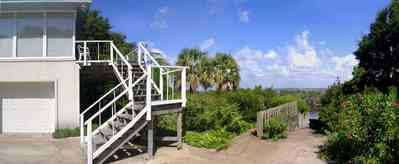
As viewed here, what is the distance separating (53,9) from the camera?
46.8 ft

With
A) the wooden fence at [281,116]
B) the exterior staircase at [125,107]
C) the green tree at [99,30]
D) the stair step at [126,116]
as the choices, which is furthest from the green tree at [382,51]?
the green tree at [99,30]

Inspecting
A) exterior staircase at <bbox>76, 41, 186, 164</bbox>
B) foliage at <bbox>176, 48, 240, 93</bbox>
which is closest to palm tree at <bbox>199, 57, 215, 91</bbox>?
foliage at <bbox>176, 48, 240, 93</bbox>

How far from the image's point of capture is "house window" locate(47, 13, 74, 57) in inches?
565

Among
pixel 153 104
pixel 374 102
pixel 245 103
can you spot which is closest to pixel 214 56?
pixel 245 103

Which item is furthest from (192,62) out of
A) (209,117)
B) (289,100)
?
(209,117)

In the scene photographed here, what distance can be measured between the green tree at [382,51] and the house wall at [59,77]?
10.3m

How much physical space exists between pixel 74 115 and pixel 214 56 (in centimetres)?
1803

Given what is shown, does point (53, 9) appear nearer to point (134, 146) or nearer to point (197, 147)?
point (134, 146)

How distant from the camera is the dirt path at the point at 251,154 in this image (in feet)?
34.5

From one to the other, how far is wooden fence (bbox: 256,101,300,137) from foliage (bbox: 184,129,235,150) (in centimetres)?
118

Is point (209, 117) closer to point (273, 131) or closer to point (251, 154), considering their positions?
point (273, 131)

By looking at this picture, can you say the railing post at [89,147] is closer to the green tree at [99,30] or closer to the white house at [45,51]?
the white house at [45,51]

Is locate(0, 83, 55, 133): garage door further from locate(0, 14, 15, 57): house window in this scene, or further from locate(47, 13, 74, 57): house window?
locate(47, 13, 74, 57): house window

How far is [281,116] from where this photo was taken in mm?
15828
